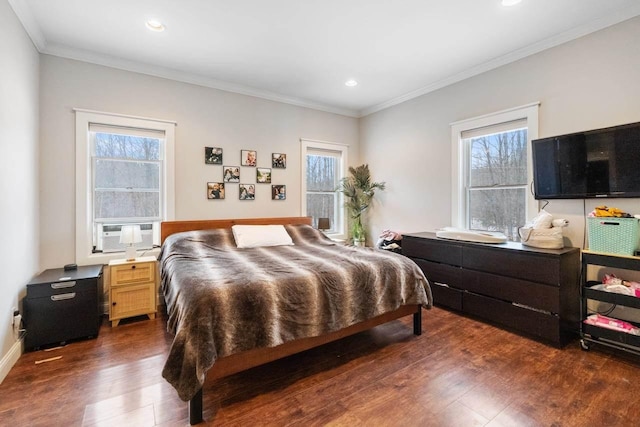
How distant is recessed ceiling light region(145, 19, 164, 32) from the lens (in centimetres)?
250

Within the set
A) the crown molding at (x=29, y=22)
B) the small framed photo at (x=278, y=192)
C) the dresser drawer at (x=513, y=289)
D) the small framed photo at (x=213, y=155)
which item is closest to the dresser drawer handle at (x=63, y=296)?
the small framed photo at (x=213, y=155)

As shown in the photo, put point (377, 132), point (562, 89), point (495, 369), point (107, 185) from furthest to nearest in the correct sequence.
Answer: point (377, 132)
point (107, 185)
point (562, 89)
point (495, 369)

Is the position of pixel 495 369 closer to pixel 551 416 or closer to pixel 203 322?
pixel 551 416

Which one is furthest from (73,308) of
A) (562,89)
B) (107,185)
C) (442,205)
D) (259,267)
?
(562,89)

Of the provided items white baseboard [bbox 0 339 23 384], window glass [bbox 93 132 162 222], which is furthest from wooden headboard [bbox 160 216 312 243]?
white baseboard [bbox 0 339 23 384]

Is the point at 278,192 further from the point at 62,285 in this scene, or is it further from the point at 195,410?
the point at 195,410

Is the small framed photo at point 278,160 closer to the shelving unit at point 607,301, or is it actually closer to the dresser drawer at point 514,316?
the dresser drawer at point 514,316

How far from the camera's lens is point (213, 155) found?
3.72 m

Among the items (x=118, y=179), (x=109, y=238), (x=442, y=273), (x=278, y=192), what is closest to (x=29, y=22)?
(x=118, y=179)

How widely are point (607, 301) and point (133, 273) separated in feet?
13.5

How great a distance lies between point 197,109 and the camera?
3615 millimetres

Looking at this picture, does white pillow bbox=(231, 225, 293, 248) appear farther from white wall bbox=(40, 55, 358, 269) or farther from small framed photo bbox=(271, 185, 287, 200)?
small framed photo bbox=(271, 185, 287, 200)

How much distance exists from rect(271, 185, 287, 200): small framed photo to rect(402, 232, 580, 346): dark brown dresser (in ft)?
7.23

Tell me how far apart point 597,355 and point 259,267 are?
2.72 meters
